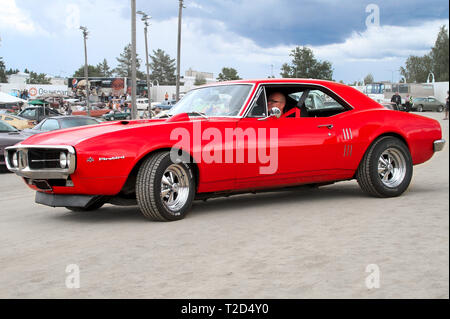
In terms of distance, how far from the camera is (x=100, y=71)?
172125mm

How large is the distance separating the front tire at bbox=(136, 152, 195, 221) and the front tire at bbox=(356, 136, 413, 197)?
7.06 feet

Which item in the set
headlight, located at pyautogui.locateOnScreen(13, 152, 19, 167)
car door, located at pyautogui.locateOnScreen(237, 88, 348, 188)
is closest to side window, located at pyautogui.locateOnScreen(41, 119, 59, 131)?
headlight, located at pyautogui.locateOnScreen(13, 152, 19, 167)

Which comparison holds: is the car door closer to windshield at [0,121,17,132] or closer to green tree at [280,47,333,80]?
windshield at [0,121,17,132]

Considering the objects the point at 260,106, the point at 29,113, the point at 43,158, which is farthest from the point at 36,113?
the point at 260,106

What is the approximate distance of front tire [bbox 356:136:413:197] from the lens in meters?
6.37

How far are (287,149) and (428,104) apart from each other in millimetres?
55886

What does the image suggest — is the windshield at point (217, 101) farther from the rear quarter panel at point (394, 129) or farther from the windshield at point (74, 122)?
the windshield at point (74, 122)

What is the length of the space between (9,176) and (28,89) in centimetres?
8006

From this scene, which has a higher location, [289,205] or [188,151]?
[188,151]

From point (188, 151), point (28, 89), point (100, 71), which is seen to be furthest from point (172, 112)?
point (100, 71)

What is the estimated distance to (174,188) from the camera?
18.0 ft

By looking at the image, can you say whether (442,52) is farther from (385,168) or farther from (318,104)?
(318,104)

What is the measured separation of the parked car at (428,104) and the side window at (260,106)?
5477 cm
